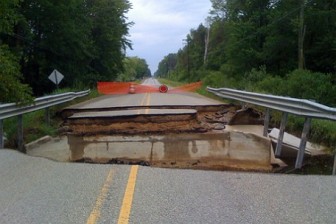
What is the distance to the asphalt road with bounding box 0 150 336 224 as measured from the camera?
5062 millimetres

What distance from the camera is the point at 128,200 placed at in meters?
5.60

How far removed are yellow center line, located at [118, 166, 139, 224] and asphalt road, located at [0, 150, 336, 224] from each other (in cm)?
1

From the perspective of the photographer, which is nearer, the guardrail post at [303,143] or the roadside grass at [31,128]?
the guardrail post at [303,143]

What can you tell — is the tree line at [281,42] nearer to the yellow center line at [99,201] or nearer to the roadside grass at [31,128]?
the roadside grass at [31,128]

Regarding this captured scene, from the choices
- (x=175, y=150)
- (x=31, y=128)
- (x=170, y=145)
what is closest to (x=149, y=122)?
(x=170, y=145)

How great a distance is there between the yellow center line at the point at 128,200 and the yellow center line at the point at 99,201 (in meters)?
0.28

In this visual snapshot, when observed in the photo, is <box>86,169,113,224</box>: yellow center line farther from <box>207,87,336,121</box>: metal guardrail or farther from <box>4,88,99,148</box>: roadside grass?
<box>4,88,99,148</box>: roadside grass

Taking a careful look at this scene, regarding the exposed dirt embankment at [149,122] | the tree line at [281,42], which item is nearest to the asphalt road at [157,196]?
the exposed dirt embankment at [149,122]

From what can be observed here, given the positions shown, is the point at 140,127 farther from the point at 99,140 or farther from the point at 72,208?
the point at 72,208

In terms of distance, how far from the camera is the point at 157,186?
6.36 m

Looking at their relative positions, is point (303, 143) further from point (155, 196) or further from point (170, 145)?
point (155, 196)

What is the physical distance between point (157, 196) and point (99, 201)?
2.62 ft

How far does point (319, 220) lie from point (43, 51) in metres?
32.0

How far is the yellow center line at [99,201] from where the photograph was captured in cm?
491
